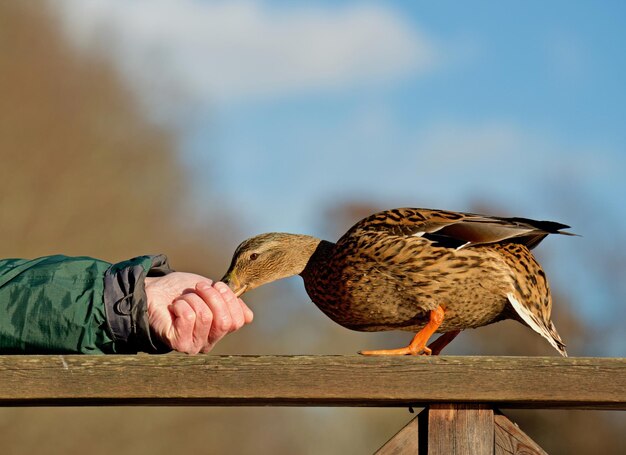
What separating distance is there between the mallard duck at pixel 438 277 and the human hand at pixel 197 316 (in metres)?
0.79

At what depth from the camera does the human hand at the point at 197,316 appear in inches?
114

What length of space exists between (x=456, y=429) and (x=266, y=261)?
207cm

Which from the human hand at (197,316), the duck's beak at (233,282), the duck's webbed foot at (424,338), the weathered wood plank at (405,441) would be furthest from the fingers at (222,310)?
the duck's beak at (233,282)

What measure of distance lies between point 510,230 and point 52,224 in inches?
447

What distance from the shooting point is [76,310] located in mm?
2857

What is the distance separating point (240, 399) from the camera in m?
2.30

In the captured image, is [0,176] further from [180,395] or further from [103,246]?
[180,395]

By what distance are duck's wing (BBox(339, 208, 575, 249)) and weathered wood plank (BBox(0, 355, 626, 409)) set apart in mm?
1150

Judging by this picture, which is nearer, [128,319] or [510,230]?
[128,319]

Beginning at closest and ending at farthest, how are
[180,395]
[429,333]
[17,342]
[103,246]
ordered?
[180,395]
[17,342]
[429,333]
[103,246]

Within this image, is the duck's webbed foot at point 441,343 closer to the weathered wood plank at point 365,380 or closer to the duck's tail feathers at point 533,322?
the duck's tail feathers at point 533,322

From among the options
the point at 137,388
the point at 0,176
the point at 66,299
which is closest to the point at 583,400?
the point at 137,388

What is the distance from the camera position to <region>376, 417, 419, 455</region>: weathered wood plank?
2.35 meters

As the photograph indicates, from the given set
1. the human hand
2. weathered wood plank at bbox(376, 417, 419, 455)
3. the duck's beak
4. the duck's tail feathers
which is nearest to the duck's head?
the duck's beak
